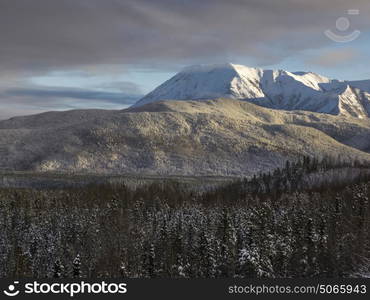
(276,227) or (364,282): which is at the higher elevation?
(364,282)

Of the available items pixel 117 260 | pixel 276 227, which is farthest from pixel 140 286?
pixel 276 227

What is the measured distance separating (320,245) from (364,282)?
49.6 m

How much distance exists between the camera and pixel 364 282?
26078 mm

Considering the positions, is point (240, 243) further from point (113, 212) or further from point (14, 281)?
point (113, 212)

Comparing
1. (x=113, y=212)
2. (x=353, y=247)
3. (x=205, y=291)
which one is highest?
(x=205, y=291)
